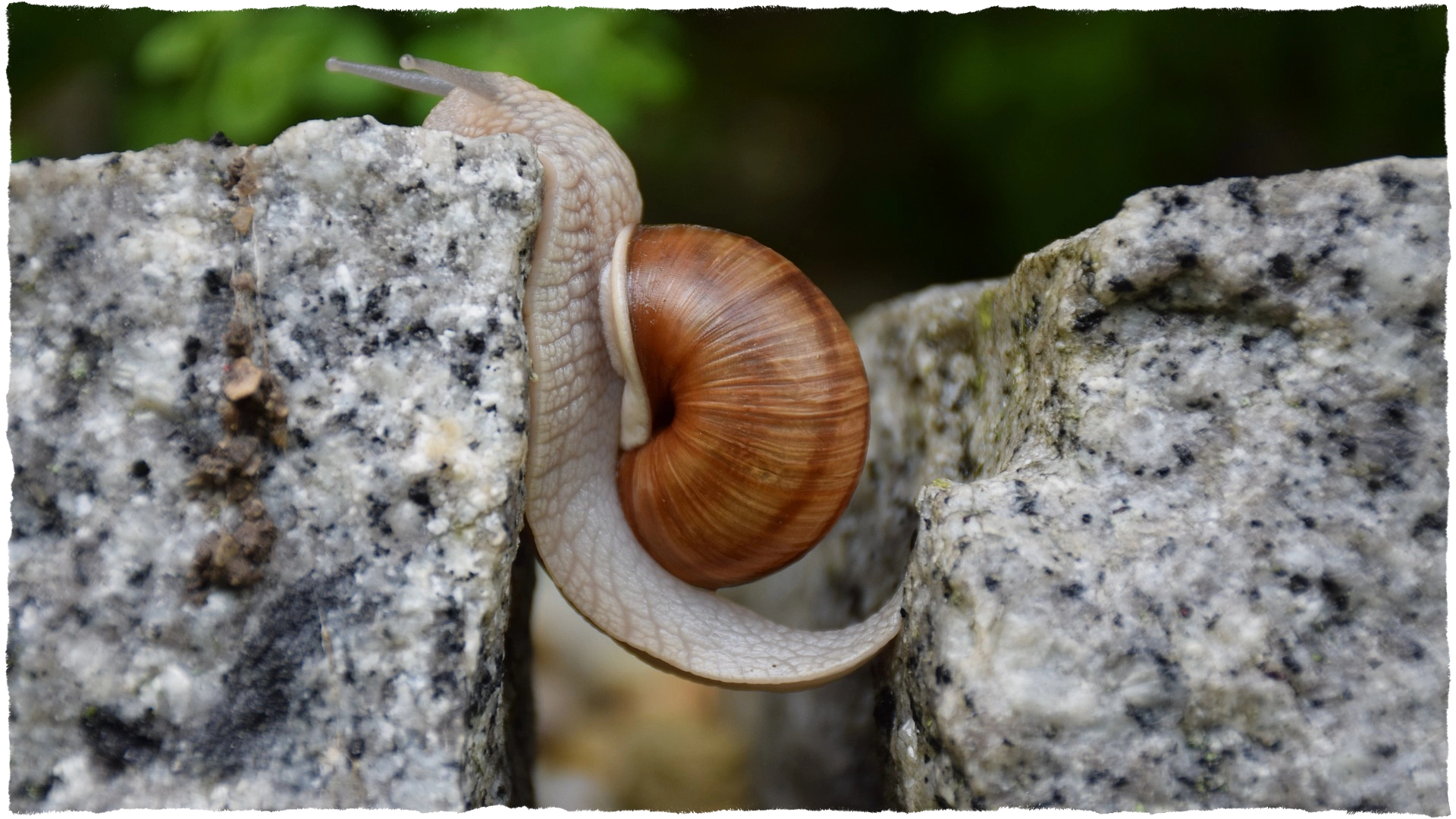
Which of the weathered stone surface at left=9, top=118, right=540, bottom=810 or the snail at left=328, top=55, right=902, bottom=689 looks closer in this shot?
the weathered stone surface at left=9, top=118, right=540, bottom=810

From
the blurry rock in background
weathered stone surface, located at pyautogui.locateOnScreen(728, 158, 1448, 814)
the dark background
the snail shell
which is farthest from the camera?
the blurry rock in background

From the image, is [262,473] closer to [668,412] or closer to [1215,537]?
[668,412]

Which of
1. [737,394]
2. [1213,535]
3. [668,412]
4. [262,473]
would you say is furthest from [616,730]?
[1213,535]

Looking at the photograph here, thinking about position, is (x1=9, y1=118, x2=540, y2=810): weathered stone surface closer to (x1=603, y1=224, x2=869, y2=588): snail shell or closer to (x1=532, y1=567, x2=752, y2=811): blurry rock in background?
(x1=603, y1=224, x2=869, y2=588): snail shell

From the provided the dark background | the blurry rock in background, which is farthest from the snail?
the blurry rock in background

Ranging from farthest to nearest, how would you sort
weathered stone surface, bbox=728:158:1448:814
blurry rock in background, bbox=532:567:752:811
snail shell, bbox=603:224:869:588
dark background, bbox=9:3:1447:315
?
blurry rock in background, bbox=532:567:752:811 < snail shell, bbox=603:224:869:588 < dark background, bbox=9:3:1447:315 < weathered stone surface, bbox=728:158:1448:814

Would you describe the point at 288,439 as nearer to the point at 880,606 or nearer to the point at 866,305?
the point at 880,606

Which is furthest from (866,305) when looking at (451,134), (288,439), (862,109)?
(288,439)
